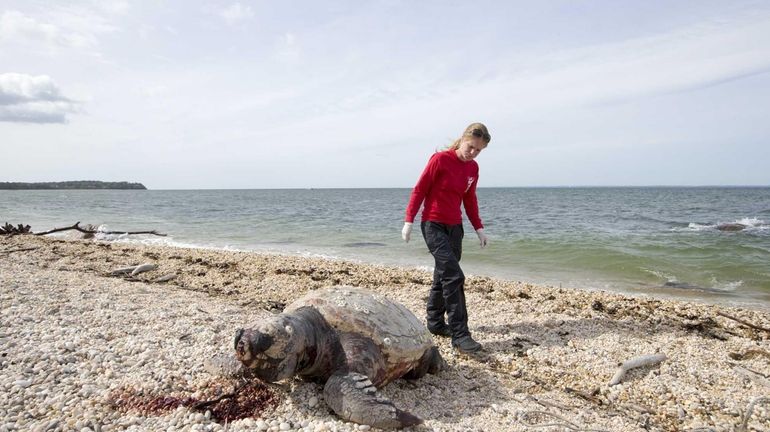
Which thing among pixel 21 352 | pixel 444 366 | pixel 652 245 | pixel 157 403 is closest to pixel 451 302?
pixel 444 366

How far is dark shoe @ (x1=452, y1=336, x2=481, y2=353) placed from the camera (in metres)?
4.97

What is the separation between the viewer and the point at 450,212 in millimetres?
5254

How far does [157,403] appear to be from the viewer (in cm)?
327

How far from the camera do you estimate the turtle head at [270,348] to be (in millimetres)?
3090

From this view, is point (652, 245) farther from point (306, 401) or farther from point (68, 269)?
point (68, 269)

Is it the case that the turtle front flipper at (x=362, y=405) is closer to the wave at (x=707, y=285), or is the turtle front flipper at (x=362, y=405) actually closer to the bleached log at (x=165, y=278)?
the bleached log at (x=165, y=278)

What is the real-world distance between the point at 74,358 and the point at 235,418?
1.94 metres

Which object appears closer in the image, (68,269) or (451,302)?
(451,302)

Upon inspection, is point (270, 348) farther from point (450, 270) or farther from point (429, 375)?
point (450, 270)

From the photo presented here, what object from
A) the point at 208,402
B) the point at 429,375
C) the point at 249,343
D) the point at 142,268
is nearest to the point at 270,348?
the point at 249,343

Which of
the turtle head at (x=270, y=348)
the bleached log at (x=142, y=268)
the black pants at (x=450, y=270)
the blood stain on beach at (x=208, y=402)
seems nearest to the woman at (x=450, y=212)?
the black pants at (x=450, y=270)

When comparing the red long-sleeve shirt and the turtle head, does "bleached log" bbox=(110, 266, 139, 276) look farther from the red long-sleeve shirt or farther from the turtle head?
the turtle head

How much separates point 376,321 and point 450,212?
6.21 ft

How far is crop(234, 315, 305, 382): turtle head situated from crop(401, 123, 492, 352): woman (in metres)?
2.24
